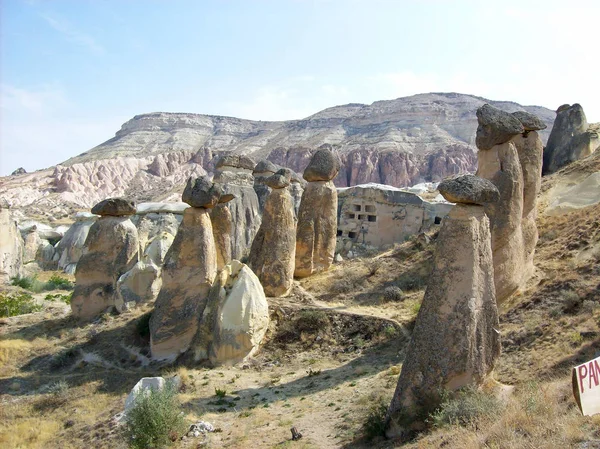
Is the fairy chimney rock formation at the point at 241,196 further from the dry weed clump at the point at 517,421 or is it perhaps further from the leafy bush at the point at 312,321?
the dry weed clump at the point at 517,421

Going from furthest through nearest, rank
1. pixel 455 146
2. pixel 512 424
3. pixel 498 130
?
pixel 455 146 < pixel 498 130 < pixel 512 424

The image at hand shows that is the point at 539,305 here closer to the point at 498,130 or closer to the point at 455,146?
the point at 498,130

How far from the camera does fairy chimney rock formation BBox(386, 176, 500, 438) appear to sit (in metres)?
6.34

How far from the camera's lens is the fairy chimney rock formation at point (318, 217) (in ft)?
48.6

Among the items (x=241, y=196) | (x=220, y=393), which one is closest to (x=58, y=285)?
(x=241, y=196)

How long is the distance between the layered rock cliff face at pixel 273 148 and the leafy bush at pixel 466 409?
47627 mm

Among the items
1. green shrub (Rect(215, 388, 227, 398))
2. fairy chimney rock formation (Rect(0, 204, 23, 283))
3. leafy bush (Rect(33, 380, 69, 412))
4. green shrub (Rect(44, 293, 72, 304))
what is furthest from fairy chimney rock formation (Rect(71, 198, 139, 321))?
fairy chimney rock formation (Rect(0, 204, 23, 283))

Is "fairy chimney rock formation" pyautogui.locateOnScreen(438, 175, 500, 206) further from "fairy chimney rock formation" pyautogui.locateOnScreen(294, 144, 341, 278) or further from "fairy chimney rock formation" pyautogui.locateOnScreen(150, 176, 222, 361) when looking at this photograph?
"fairy chimney rock formation" pyautogui.locateOnScreen(294, 144, 341, 278)

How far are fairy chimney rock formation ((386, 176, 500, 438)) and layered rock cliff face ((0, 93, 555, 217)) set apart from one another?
155ft

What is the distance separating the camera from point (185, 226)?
1134 centimetres

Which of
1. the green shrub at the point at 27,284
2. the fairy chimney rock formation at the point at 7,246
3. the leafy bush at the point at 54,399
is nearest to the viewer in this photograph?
the leafy bush at the point at 54,399

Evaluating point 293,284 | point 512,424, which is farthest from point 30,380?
Result: point 512,424

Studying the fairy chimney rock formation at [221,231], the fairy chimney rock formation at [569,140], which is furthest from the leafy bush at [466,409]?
the fairy chimney rock formation at [569,140]

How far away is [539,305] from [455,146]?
59.8 meters
